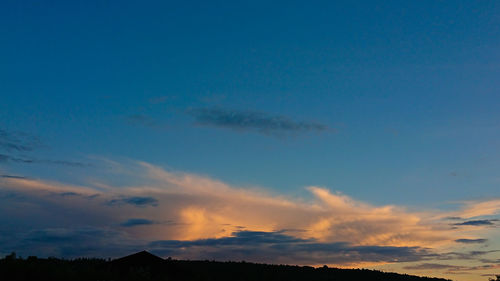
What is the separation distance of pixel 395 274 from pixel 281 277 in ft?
73.4

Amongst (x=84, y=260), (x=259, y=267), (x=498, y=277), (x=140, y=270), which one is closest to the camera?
(x=140, y=270)

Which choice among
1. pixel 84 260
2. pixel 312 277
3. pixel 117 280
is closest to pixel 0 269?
pixel 117 280

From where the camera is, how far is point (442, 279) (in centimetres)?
8356

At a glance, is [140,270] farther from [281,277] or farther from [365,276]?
[365,276]

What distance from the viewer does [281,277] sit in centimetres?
7025

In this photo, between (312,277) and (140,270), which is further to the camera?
(312,277)

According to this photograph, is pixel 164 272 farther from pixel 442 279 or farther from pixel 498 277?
pixel 442 279

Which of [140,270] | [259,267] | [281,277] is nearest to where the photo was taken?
[140,270]

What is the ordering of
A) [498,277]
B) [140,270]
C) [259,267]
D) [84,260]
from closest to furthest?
1. [140,270]
2. [84,260]
3. [498,277]
4. [259,267]

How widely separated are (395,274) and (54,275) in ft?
197

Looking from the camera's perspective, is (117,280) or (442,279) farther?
(442,279)

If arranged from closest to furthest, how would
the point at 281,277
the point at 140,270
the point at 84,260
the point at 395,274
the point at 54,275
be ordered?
the point at 54,275
the point at 140,270
the point at 84,260
the point at 281,277
the point at 395,274

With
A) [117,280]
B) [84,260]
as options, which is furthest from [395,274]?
[117,280]

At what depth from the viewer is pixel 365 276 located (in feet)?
256
